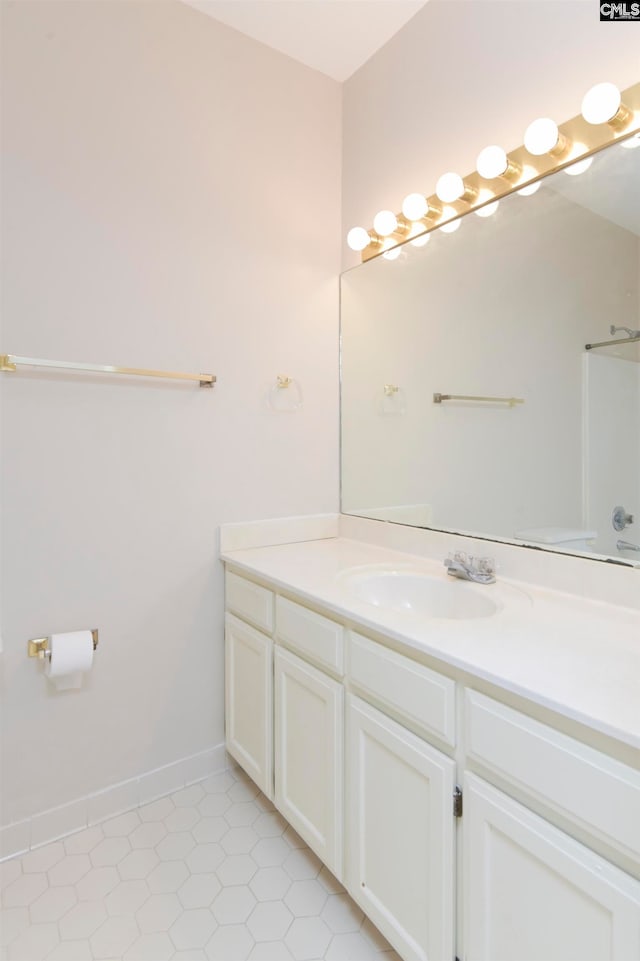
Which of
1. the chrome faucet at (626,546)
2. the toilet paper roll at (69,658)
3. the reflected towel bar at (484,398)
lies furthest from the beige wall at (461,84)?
the toilet paper roll at (69,658)

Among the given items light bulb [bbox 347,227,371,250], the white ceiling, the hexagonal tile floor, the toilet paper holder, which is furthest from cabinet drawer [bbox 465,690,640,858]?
the white ceiling

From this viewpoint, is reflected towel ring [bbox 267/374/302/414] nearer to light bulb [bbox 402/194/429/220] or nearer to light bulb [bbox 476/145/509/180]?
light bulb [bbox 402/194/429/220]

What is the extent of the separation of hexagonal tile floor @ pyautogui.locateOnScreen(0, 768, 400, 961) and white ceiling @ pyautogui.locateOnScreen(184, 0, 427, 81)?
2.62 meters

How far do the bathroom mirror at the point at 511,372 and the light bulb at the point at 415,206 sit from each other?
0.09 m

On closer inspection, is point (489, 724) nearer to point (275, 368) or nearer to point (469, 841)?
point (469, 841)

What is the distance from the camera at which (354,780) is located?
118cm

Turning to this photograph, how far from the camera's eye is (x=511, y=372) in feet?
4.82

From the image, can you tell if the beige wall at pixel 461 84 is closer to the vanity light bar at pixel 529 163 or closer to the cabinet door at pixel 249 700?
the vanity light bar at pixel 529 163

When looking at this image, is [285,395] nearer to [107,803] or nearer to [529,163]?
[529,163]

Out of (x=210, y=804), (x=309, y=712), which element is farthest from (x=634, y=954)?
(x=210, y=804)

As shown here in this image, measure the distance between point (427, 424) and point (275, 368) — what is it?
1.96 ft

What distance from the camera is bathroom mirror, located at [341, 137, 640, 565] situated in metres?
1.18

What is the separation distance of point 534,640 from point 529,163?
47.7 inches

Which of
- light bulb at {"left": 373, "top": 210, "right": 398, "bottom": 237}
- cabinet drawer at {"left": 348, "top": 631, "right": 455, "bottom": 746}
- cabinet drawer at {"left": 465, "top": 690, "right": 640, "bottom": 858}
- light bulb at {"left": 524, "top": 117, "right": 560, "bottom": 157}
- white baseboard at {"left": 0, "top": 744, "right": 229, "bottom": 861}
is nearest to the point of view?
cabinet drawer at {"left": 465, "top": 690, "right": 640, "bottom": 858}
